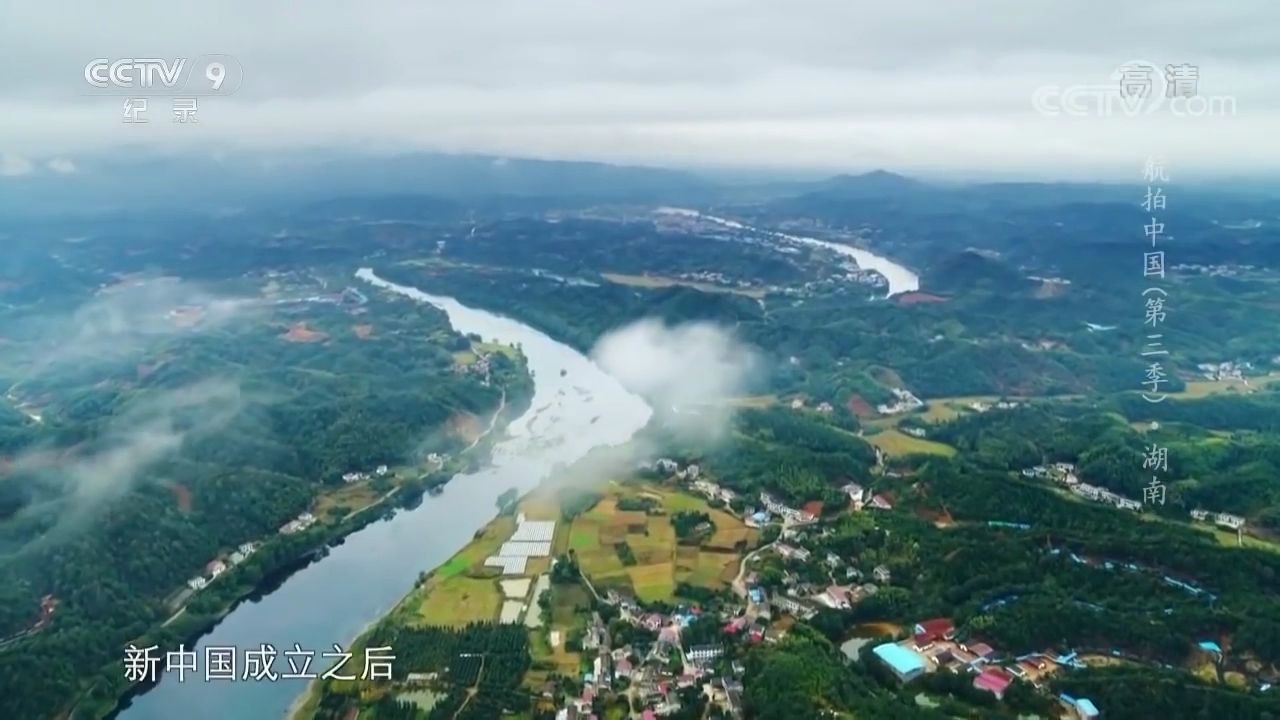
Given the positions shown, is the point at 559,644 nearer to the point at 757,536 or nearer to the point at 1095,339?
the point at 757,536

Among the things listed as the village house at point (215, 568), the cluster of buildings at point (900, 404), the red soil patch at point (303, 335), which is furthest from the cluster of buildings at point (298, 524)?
the cluster of buildings at point (900, 404)

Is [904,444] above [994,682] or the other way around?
above

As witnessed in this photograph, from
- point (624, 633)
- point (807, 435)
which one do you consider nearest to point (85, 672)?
point (624, 633)

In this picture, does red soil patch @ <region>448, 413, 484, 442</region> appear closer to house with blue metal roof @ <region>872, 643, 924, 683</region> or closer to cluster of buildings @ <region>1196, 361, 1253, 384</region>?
house with blue metal roof @ <region>872, 643, 924, 683</region>

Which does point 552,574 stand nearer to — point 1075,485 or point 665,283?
point 1075,485

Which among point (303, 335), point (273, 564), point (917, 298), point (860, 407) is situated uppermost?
point (917, 298)

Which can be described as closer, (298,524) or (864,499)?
(298,524)

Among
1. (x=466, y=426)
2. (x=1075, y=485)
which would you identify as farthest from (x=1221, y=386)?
(x=466, y=426)
